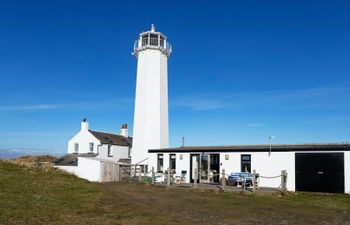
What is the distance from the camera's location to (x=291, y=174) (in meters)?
21.3

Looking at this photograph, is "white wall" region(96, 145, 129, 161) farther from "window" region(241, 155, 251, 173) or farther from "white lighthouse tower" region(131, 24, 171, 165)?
"window" region(241, 155, 251, 173)

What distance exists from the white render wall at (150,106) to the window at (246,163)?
9.13 metres

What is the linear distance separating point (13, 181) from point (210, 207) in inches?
460

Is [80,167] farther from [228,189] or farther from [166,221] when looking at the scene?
[166,221]

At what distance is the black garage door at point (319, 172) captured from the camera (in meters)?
19.9

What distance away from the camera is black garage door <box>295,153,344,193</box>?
1988cm

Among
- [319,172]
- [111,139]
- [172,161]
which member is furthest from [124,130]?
[319,172]

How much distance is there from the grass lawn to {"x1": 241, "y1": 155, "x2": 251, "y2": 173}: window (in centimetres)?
448

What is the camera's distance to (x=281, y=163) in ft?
71.4

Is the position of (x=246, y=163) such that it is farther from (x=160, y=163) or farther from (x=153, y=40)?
(x=153, y=40)

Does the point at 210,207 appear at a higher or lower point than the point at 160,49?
lower

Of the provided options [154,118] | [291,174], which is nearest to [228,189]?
[291,174]

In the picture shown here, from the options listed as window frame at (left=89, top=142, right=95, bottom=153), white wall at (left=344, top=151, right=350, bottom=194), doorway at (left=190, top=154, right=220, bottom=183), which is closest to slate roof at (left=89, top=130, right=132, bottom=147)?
window frame at (left=89, top=142, right=95, bottom=153)

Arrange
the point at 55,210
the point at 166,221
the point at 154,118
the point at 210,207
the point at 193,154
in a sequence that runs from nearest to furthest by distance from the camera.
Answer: the point at 166,221
the point at 55,210
the point at 210,207
the point at 193,154
the point at 154,118
